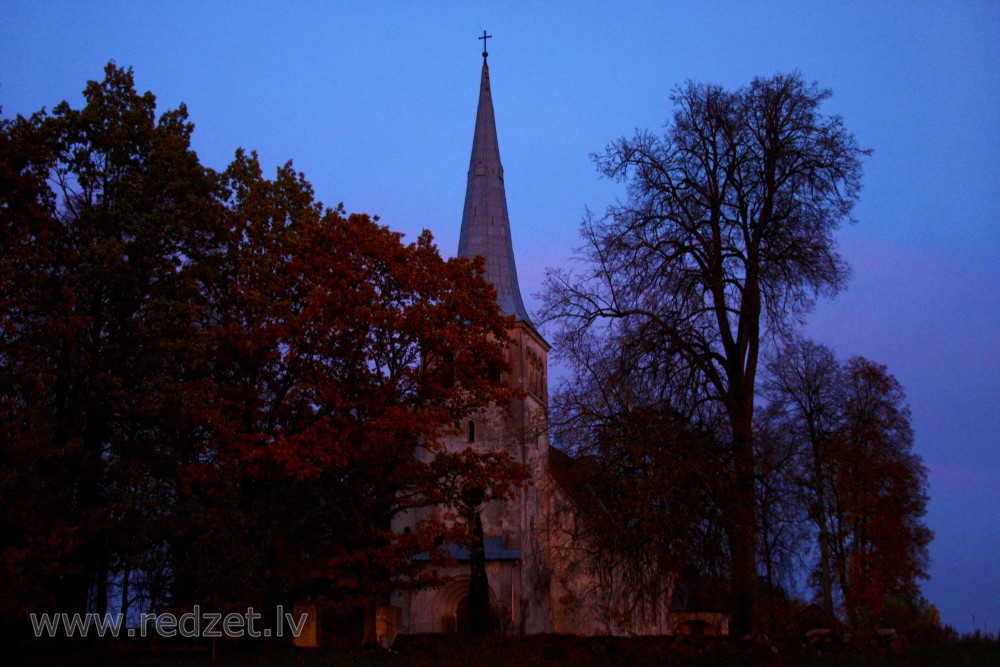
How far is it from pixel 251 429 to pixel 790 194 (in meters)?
13.7

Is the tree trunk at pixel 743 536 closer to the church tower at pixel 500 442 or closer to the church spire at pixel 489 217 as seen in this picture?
the church tower at pixel 500 442

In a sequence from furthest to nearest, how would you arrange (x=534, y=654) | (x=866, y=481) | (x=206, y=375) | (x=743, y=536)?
(x=866, y=481)
(x=206, y=375)
(x=534, y=654)
(x=743, y=536)

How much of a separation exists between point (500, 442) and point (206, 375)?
1627 centimetres

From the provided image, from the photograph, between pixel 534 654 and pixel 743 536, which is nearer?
pixel 743 536

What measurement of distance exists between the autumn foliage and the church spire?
48.7ft

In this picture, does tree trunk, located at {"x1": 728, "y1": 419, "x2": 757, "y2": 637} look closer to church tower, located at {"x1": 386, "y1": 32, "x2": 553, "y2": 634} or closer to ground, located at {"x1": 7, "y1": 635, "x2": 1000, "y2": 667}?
ground, located at {"x1": 7, "y1": 635, "x2": 1000, "y2": 667}

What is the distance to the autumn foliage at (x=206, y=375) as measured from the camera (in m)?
19.4

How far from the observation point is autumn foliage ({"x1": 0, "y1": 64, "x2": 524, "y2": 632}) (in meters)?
19.4

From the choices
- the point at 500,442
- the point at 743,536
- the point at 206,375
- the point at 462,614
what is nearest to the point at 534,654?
the point at 743,536

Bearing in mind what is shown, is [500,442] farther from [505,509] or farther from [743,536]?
[743,536]

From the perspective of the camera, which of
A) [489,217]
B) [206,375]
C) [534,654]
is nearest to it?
[534,654]

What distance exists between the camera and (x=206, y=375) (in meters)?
22.5

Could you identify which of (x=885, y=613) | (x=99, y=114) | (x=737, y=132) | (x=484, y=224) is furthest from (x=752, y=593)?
(x=484, y=224)

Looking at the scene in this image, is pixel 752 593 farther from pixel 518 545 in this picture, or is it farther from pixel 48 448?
pixel 518 545
